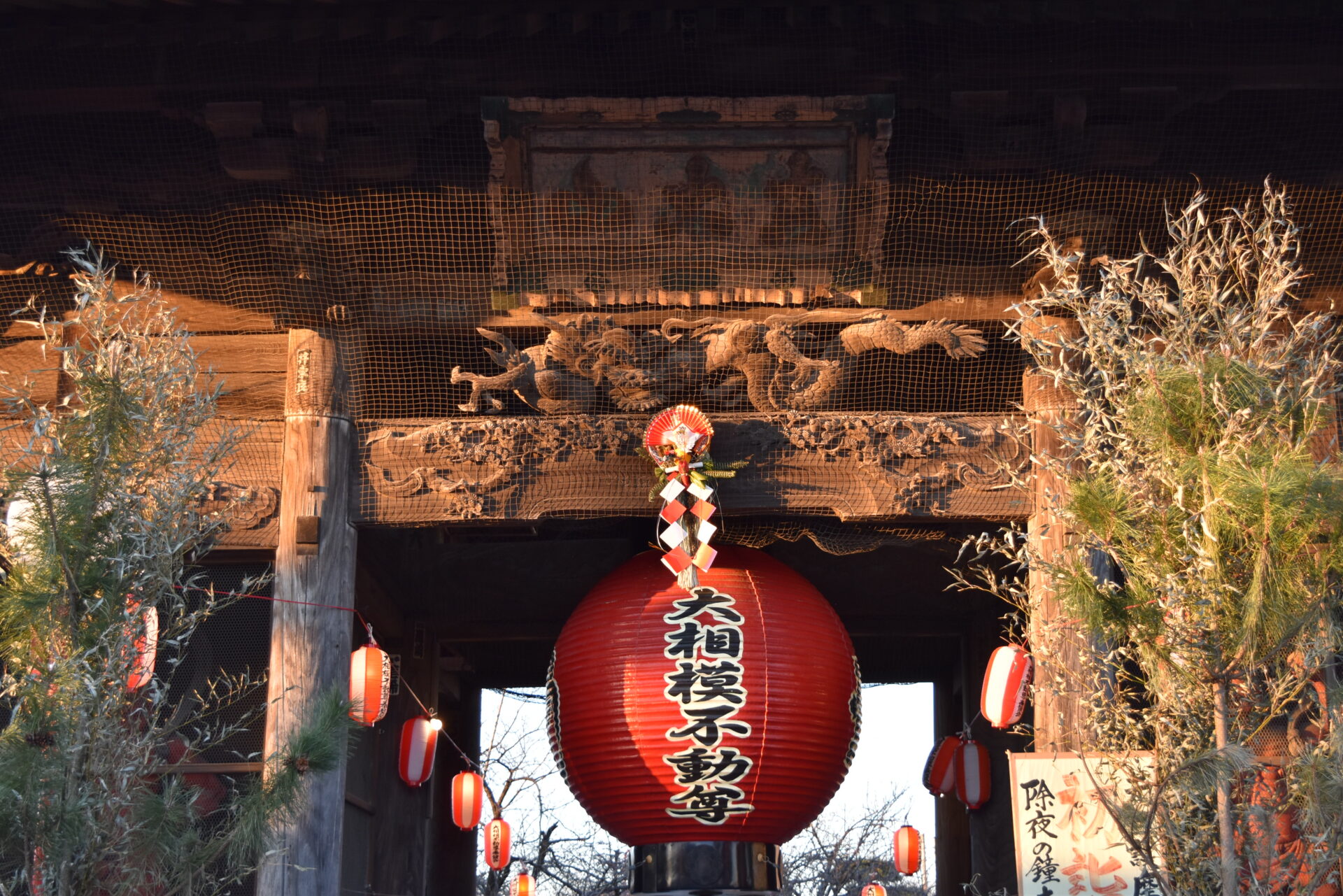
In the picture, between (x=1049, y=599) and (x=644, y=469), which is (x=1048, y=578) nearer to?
(x=1049, y=599)

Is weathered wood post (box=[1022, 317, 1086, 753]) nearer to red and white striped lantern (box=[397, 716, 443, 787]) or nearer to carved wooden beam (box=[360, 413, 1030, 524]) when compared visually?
carved wooden beam (box=[360, 413, 1030, 524])

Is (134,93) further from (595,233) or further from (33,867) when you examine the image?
(33,867)

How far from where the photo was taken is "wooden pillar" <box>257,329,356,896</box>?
5734 mm

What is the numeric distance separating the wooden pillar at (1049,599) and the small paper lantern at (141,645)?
3023 mm

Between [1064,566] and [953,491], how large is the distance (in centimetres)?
199

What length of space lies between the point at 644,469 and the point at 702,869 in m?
1.84

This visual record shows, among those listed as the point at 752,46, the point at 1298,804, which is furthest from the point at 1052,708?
the point at 752,46

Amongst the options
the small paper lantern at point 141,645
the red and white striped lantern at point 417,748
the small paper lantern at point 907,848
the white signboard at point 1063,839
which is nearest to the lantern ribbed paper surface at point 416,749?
the red and white striped lantern at point 417,748

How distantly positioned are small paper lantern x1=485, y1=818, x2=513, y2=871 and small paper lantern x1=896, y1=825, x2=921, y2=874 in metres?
2.33

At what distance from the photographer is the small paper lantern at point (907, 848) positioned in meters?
7.85

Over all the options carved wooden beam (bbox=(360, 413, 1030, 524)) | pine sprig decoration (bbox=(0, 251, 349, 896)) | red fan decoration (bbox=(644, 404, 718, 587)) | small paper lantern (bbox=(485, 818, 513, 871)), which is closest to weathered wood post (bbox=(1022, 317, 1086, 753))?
carved wooden beam (bbox=(360, 413, 1030, 524))

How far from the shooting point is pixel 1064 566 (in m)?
4.26

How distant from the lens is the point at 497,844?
27.1 feet

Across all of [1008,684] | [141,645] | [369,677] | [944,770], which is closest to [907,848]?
[944,770]
